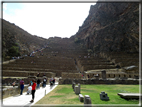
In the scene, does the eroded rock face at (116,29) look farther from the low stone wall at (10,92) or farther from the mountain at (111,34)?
the low stone wall at (10,92)

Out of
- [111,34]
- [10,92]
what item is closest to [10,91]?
[10,92]

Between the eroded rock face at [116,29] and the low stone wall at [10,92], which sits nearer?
the low stone wall at [10,92]

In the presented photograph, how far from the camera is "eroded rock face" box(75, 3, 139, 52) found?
1578 inches

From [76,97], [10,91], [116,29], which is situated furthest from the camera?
[116,29]

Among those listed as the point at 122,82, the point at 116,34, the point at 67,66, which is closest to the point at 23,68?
the point at 67,66

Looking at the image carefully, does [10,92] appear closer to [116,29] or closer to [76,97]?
[76,97]

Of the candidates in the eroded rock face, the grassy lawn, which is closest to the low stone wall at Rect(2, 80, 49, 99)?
the grassy lawn

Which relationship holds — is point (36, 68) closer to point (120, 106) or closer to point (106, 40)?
point (120, 106)

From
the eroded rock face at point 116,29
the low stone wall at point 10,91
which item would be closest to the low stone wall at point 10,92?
the low stone wall at point 10,91

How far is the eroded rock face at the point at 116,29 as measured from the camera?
132 feet

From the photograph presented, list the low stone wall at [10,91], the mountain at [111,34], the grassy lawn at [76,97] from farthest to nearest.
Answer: the mountain at [111,34]
the low stone wall at [10,91]
the grassy lawn at [76,97]

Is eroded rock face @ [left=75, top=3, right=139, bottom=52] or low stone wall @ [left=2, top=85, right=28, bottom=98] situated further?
eroded rock face @ [left=75, top=3, right=139, bottom=52]

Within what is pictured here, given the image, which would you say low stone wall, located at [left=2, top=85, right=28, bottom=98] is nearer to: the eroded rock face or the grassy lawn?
the grassy lawn

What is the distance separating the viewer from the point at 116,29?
4719 cm
